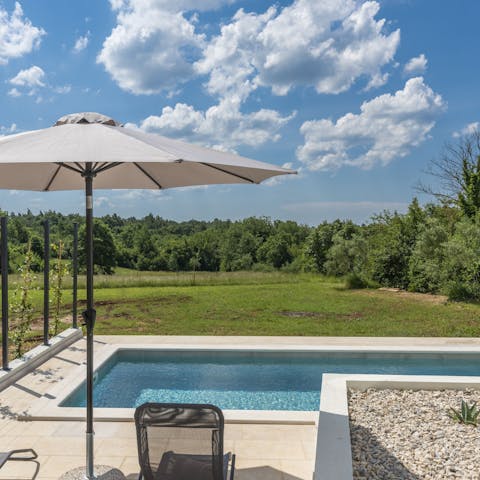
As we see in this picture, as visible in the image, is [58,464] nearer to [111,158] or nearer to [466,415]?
[111,158]

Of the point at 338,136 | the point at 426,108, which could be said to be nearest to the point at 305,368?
the point at 338,136

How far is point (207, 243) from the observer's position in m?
44.4

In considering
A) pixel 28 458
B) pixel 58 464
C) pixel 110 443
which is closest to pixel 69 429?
pixel 110 443

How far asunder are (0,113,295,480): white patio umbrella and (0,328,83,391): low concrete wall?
2.72m

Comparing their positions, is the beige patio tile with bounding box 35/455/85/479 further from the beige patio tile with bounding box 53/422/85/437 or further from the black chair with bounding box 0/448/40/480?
the beige patio tile with bounding box 53/422/85/437

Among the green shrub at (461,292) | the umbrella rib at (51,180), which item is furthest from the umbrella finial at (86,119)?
the green shrub at (461,292)

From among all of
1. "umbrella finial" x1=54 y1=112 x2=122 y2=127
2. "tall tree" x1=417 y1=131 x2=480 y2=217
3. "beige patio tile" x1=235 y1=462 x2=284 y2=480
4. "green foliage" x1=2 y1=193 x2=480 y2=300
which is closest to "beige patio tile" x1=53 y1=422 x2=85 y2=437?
"beige patio tile" x1=235 y1=462 x2=284 y2=480

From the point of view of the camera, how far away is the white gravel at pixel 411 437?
3.59m

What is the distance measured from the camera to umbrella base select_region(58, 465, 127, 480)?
12.0ft

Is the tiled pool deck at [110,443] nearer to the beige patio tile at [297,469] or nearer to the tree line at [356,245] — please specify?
the beige patio tile at [297,469]

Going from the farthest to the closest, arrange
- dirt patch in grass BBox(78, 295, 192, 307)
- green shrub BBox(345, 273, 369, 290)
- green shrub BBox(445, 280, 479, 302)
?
green shrub BBox(345, 273, 369, 290) < green shrub BBox(445, 280, 479, 302) < dirt patch in grass BBox(78, 295, 192, 307)

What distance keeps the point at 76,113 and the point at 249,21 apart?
30.5 ft

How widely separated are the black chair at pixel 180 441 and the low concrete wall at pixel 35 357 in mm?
3923

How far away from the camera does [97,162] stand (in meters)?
3.28
